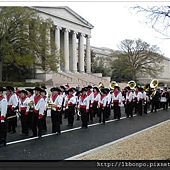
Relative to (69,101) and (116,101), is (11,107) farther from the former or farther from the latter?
(116,101)

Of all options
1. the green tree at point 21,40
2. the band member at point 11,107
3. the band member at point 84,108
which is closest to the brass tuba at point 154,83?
the band member at point 84,108

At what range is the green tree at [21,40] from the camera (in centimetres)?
2890

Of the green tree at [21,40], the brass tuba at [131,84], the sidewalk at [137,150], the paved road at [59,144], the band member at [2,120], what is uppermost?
the green tree at [21,40]

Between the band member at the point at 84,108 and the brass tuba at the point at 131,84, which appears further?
the brass tuba at the point at 131,84

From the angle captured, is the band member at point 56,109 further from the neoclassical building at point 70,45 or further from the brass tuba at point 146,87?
the neoclassical building at point 70,45

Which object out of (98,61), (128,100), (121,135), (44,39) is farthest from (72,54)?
(121,135)

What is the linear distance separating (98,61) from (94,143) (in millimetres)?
16123

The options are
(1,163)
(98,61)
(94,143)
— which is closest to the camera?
(1,163)

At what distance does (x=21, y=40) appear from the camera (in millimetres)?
30172

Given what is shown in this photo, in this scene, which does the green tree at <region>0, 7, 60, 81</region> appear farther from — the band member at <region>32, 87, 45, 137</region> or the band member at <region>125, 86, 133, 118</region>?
the band member at <region>32, 87, 45, 137</region>

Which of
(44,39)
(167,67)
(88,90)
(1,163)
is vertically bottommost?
(1,163)

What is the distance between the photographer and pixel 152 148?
8414 millimetres

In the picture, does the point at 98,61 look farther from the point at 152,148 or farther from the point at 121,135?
the point at 152,148

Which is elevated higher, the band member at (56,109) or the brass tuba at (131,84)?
the brass tuba at (131,84)
